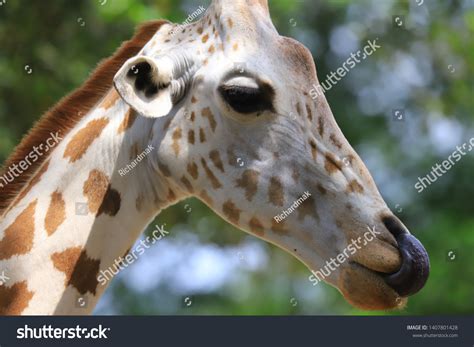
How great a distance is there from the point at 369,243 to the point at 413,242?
216mm

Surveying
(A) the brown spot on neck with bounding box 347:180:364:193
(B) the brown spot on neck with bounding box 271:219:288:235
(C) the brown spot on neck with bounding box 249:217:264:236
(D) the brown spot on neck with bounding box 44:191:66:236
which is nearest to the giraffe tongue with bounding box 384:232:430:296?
(A) the brown spot on neck with bounding box 347:180:364:193

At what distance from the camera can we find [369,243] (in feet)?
14.7

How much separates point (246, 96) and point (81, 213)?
104 cm

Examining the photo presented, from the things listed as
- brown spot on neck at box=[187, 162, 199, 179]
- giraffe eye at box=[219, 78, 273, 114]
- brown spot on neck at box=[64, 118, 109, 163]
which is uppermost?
giraffe eye at box=[219, 78, 273, 114]

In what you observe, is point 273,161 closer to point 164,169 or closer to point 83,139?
point 164,169

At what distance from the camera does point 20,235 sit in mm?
4766

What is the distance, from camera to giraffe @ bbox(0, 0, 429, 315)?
4.58 m

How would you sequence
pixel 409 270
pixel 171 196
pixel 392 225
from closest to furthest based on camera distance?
pixel 409 270, pixel 392 225, pixel 171 196

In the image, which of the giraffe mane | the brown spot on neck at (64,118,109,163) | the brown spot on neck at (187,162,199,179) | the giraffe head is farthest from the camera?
the giraffe mane

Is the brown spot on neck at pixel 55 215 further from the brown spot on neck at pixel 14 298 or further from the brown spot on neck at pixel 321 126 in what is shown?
the brown spot on neck at pixel 321 126

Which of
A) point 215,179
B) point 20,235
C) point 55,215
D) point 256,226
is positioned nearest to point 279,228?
point 256,226

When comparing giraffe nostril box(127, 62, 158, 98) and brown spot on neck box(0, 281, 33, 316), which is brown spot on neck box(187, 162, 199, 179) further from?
brown spot on neck box(0, 281, 33, 316)

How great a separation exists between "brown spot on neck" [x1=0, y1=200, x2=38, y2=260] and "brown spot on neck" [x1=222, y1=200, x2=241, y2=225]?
998mm
